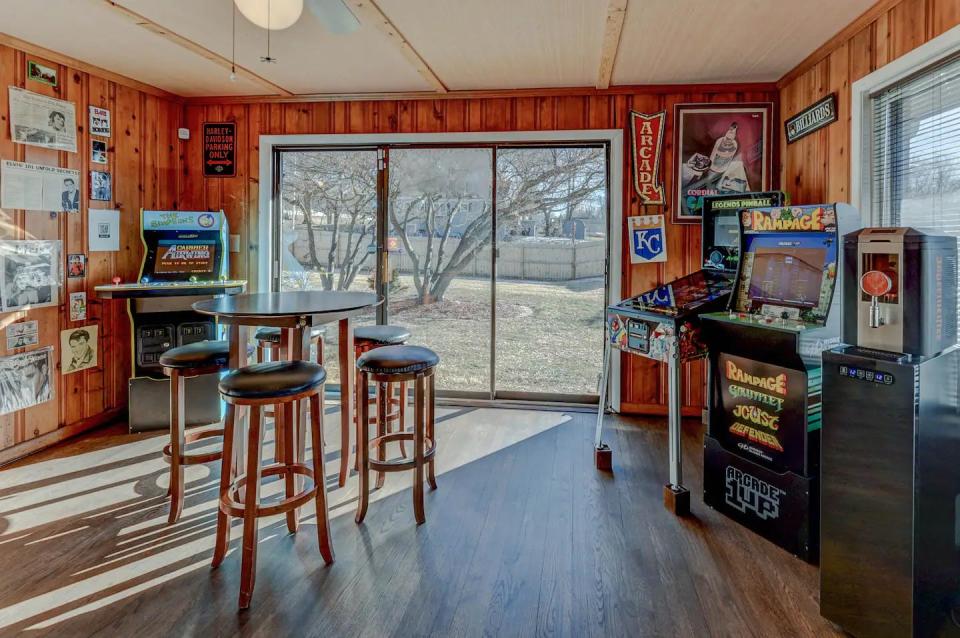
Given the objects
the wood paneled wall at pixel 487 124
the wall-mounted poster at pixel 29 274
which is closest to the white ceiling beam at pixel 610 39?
the wood paneled wall at pixel 487 124

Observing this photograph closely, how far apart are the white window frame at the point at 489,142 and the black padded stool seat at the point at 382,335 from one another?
5.56 feet

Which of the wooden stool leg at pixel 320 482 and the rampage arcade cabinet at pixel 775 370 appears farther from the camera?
the rampage arcade cabinet at pixel 775 370

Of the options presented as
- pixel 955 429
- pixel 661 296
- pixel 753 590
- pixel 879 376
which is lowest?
pixel 753 590

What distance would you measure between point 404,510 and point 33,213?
295 cm

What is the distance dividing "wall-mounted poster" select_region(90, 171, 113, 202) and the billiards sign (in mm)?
4713

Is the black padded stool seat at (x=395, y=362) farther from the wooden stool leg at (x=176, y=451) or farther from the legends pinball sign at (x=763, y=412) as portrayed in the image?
the legends pinball sign at (x=763, y=412)

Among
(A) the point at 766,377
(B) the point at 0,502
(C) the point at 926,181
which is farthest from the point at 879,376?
(B) the point at 0,502

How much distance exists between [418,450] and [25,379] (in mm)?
2672

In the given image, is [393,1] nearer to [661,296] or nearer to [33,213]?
[661,296]

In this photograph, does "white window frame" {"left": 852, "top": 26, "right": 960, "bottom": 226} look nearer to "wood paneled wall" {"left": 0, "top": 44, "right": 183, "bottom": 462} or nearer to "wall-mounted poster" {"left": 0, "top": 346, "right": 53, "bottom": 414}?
"wood paneled wall" {"left": 0, "top": 44, "right": 183, "bottom": 462}

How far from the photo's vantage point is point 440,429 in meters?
3.94

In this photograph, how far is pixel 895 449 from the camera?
172 cm

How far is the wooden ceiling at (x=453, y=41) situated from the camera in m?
2.86

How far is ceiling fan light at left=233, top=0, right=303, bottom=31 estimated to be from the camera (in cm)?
245
